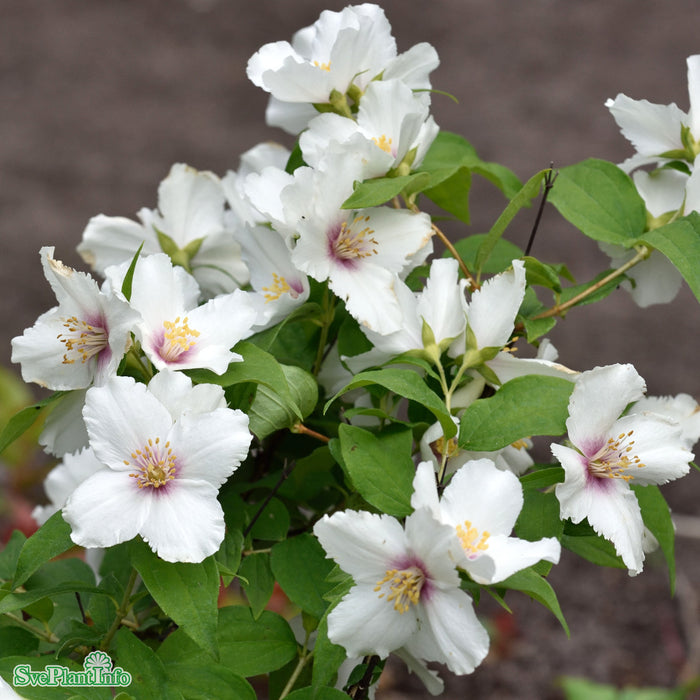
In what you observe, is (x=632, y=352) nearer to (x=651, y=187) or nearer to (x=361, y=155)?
(x=651, y=187)

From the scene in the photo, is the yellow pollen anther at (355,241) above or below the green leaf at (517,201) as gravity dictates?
below

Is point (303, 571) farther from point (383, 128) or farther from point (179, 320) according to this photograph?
point (383, 128)

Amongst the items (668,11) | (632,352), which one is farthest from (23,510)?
(668,11)

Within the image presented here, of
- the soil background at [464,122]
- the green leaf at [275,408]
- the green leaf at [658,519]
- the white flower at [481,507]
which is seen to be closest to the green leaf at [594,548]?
the green leaf at [658,519]

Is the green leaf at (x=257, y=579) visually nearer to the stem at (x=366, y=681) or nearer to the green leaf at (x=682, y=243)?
the stem at (x=366, y=681)

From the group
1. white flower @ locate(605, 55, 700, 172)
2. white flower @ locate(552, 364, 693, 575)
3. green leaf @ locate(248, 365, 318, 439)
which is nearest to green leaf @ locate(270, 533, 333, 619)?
green leaf @ locate(248, 365, 318, 439)

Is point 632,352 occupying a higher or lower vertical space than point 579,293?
lower
